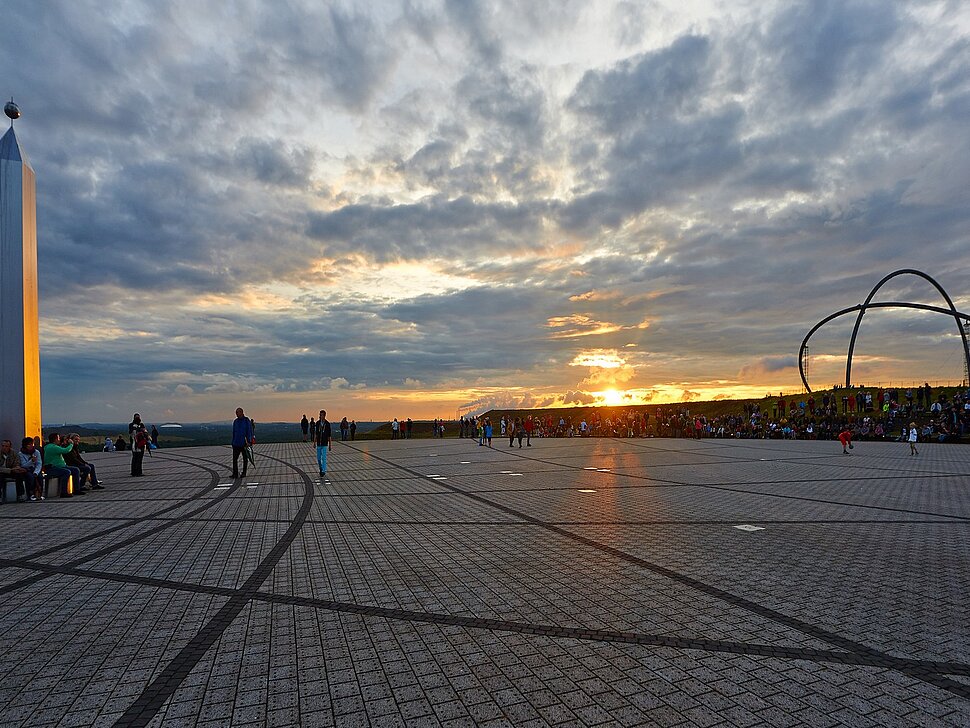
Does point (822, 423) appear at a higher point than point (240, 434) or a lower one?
lower

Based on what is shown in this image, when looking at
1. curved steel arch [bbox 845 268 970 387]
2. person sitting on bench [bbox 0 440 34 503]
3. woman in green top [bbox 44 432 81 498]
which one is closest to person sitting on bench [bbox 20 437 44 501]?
person sitting on bench [bbox 0 440 34 503]

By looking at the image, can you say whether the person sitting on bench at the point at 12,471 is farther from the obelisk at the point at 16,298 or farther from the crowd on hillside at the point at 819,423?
the crowd on hillside at the point at 819,423

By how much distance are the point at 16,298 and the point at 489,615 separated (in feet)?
45.1

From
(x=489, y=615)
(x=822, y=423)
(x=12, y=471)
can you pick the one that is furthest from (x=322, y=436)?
(x=822, y=423)

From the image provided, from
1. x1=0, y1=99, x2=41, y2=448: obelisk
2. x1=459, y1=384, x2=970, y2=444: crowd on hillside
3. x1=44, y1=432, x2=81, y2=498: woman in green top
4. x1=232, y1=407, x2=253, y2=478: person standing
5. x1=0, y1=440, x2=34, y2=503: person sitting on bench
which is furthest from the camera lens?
x1=459, y1=384, x2=970, y2=444: crowd on hillside

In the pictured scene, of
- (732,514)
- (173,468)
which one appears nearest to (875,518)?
(732,514)

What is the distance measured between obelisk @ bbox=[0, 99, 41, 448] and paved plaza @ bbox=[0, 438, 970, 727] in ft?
9.46

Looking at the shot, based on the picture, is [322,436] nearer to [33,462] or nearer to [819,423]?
[33,462]

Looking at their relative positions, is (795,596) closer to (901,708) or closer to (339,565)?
(901,708)

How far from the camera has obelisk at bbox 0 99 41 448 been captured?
43.2ft

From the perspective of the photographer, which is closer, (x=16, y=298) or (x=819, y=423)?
(x=16, y=298)

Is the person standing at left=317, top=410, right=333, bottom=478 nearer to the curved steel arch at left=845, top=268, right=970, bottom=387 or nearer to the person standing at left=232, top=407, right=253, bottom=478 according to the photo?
the person standing at left=232, top=407, right=253, bottom=478

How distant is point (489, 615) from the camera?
526 cm

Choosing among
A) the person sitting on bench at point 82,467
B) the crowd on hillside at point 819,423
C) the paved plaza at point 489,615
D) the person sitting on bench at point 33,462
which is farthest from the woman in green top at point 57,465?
the crowd on hillside at point 819,423
